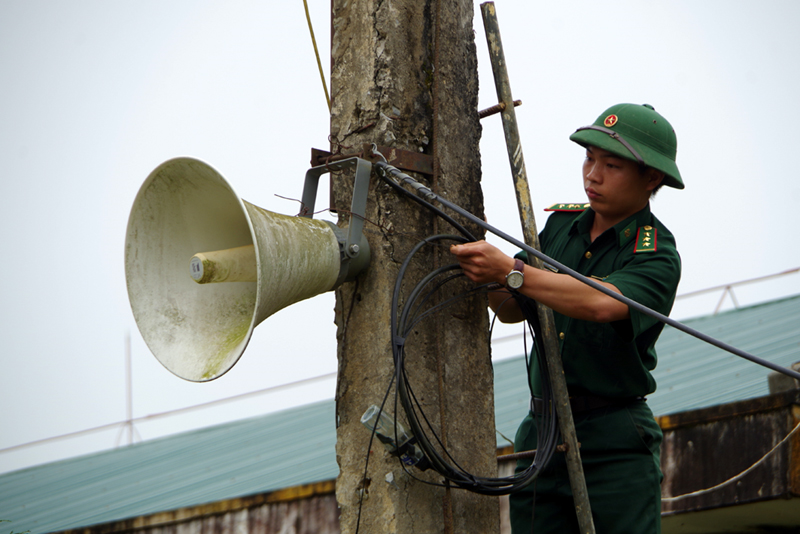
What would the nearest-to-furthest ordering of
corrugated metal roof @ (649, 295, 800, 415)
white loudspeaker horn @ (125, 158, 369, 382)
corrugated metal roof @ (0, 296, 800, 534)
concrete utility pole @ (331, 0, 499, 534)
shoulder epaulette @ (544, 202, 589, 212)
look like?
1. white loudspeaker horn @ (125, 158, 369, 382)
2. concrete utility pole @ (331, 0, 499, 534)
3. shoulder epaulette @ (544, 202, 589, 212)
4. corrugated metal roof @ (649, 295, 800, 415)
5. corrugated metal roof @ (0, 296, 800, 534)

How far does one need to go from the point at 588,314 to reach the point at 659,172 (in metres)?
0.81

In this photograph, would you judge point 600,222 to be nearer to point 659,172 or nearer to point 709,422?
point 659,172

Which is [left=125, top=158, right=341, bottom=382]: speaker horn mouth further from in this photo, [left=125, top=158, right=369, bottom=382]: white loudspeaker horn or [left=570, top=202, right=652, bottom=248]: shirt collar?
[left=570, top=202, right=652, bottom=248]: shirt collar

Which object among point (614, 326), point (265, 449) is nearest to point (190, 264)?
point (614, 326)

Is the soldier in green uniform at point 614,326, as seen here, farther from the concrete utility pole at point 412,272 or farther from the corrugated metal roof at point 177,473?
the corrugated metal roof at point 177,473

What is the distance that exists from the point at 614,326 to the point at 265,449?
20.9 ft

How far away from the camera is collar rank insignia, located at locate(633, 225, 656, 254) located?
317cm

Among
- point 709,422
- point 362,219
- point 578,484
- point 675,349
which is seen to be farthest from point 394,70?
point 675,349

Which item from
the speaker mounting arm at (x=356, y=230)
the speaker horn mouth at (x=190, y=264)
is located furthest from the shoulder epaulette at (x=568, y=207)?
the speaker horn mouth at (x=190, y=264)

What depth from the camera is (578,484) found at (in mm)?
3100

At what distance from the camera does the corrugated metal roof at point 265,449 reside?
21.8 ft

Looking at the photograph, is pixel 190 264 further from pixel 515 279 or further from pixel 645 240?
pixel 645 240

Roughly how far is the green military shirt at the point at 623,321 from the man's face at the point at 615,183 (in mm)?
68

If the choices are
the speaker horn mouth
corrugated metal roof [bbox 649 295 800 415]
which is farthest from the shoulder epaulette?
corrugated metal roof [bbox 649 295 800 415]
